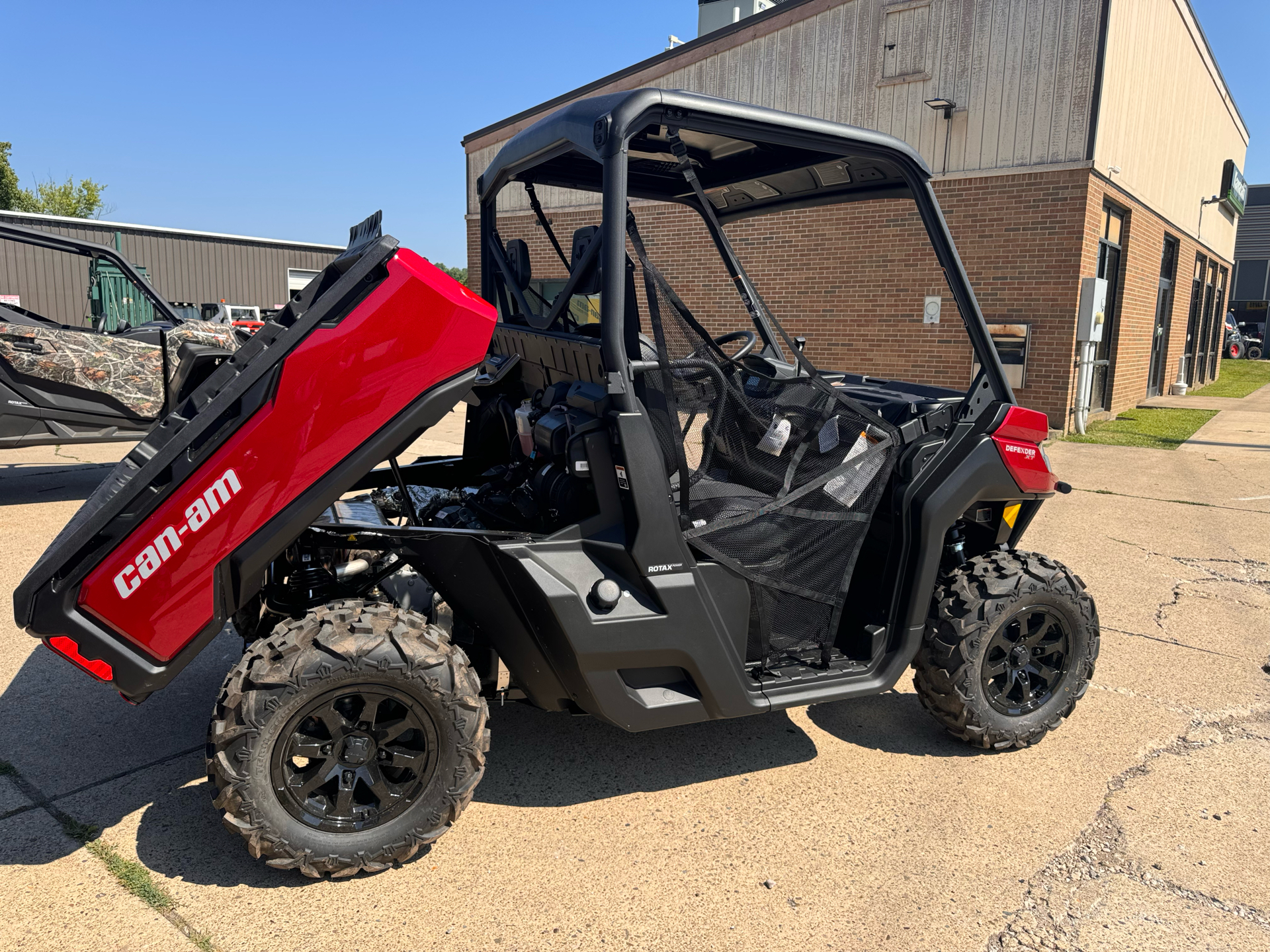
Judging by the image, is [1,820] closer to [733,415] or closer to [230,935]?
[230,935]

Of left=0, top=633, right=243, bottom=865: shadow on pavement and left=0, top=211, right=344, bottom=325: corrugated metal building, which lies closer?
left=0, top=633, right=243, bottom=865: shadow on pavement

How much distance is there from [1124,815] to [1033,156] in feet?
33.7

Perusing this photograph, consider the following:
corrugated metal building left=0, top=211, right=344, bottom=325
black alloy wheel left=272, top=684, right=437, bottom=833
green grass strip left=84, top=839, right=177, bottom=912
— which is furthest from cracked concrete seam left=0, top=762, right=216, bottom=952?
corrugated metal building left=0, top=211, right=344, bottom=325

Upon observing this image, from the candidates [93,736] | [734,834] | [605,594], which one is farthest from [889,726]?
[93,736]

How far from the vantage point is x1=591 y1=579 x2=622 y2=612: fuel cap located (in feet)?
8.65

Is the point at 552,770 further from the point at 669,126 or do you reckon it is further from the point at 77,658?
the point at 669,126

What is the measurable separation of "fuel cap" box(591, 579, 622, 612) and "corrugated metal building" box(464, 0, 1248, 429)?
21.4 ft

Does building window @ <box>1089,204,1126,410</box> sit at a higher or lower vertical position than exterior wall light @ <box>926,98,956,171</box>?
lower

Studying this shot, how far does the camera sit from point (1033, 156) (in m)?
11.2

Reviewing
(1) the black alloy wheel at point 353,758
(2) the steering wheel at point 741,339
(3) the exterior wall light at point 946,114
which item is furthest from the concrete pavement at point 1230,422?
(1) the black alloy wheel at point 353,758

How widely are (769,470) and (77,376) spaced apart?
5.89 metres

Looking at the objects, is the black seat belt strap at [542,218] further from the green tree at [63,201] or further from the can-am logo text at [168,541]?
the green tree at [63,201]

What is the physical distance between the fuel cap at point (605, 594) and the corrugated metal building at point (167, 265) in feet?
72.9

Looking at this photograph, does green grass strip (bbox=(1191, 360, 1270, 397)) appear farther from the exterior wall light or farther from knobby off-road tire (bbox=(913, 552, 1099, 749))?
knobby off-road tire (bbox=(913, 552, 1099, 749))
